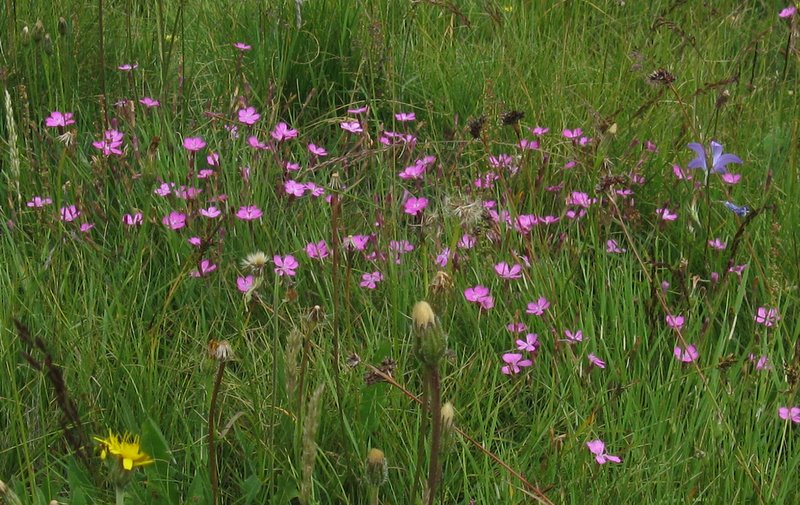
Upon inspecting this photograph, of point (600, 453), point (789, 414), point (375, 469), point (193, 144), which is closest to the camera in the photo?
point (375, 469)

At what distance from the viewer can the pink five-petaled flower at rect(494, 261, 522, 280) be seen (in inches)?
78.8

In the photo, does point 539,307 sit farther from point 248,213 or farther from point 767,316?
point 248,213

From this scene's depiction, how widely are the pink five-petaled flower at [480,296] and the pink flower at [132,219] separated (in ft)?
2.45

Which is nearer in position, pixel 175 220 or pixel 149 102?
pixel 175 220

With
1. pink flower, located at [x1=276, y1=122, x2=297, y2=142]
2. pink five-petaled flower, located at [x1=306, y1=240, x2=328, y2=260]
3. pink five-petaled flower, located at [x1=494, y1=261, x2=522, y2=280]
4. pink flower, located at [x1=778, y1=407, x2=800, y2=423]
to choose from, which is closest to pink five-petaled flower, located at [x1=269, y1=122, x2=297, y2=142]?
pink flower, located at [x1=276, y1=122, x2=297, y2=142]

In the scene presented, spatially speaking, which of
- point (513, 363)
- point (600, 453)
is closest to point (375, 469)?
point (600, 453)

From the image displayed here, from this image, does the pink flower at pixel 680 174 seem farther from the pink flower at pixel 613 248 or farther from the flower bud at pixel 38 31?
the flower bud at pixel 38 31

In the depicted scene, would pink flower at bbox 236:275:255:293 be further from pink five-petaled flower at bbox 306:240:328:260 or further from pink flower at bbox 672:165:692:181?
pink flower at bbox 672:165:692:181

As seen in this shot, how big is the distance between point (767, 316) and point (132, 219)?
4.45 feet

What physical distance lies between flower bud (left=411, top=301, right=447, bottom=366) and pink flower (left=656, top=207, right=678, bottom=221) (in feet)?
4.25

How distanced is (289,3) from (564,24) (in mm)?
948

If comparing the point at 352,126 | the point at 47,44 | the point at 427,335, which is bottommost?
the point at 352,126

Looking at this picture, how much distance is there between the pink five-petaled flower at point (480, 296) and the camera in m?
1.95

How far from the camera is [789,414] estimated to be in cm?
169
